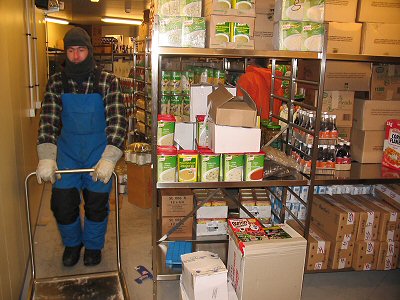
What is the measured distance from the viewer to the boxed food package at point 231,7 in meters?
2.12

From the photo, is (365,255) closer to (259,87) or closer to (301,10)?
(259,87)

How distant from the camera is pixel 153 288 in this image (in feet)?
7.82

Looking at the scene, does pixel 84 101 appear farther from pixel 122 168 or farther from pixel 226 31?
pixel 122 168

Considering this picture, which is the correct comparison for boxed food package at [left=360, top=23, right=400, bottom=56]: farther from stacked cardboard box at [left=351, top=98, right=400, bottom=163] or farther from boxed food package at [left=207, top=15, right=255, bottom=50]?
boxed food package at [left=207, top=15, right=255, bottom=50]

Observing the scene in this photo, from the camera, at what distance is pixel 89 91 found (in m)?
2.59

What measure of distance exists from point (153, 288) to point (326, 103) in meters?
1.81

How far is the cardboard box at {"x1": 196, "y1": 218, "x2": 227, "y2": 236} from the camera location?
2.82m

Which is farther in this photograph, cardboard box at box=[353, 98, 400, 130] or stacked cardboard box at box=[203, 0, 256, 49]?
cardboard box at box=[353, 98, 400, 130]

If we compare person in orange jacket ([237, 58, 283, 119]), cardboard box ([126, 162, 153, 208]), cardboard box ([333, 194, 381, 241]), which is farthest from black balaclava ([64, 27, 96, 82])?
cardboard box ([333, 194, 381, 241])

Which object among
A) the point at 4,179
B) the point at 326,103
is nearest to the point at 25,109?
the point at 4,179

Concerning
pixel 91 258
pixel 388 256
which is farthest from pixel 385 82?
pixel 91 258

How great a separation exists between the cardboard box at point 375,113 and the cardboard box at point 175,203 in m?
1.44

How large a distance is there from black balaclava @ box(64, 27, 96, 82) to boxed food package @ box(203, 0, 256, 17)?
842mm

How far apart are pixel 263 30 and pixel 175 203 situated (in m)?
1.42
